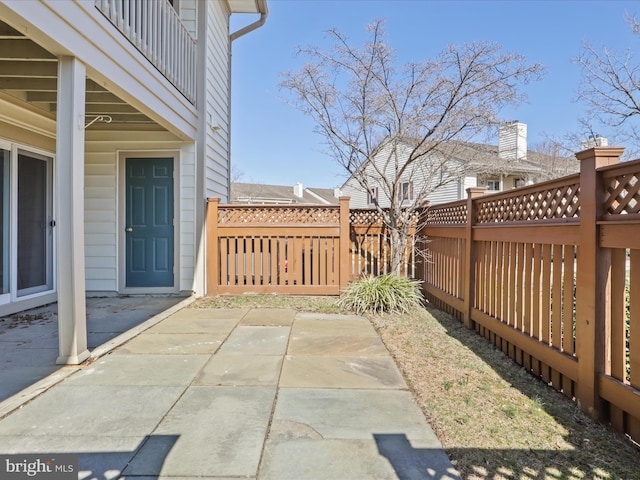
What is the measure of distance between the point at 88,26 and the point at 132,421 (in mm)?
2861

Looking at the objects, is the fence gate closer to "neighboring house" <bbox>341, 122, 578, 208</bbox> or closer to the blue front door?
the blue front door

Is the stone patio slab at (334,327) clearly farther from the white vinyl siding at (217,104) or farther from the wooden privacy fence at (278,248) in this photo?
the white vinyl siding at (217,104)

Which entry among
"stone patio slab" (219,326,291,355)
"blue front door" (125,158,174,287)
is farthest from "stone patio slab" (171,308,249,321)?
"blue front door" (125,158,174,287)

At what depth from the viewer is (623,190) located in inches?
82.8

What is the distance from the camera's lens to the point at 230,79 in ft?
26.0

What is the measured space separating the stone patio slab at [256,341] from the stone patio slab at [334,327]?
0.56ft

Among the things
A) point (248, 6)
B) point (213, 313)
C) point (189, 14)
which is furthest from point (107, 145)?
point (248, 6)

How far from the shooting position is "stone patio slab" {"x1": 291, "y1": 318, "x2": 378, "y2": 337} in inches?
162

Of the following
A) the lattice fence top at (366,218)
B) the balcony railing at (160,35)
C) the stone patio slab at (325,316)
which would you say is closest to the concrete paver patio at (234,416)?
the stone patio slab at (325,316)

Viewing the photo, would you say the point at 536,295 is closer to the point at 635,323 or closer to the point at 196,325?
the point at 635,323

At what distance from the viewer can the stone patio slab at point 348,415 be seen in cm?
210

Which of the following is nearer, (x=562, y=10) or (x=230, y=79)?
(x=230, y=79)

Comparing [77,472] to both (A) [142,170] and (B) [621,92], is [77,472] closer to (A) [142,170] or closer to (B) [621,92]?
(A) [142,170]

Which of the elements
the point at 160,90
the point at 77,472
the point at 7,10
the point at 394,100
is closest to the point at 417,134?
the point at 394,100
